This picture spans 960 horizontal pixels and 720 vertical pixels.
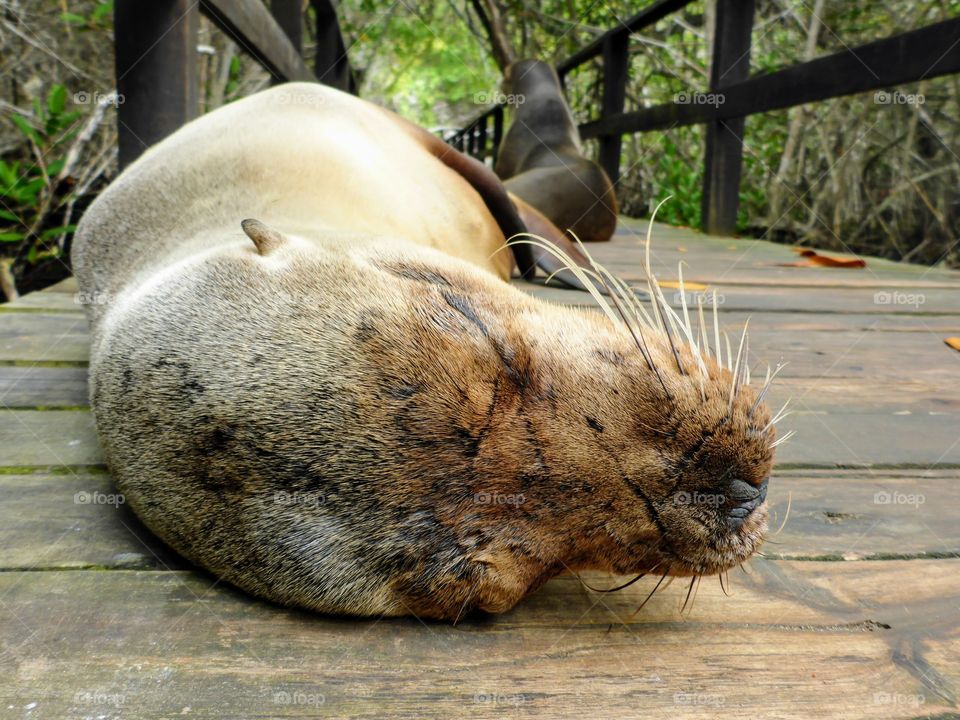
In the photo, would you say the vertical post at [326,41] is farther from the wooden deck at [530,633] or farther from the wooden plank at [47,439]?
the wooden deck at [530,633]

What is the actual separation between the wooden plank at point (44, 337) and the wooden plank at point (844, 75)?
375 centimetres

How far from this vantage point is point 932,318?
325 centimetres

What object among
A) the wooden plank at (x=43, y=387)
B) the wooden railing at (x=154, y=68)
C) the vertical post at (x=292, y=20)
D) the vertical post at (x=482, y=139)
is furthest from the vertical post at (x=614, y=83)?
the wooden plank at (x=43, y=387)

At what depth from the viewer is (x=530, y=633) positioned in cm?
119

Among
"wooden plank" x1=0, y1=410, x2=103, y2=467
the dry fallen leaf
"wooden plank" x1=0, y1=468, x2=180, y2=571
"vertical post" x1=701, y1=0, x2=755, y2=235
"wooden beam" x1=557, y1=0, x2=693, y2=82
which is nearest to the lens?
"wooden plank" x1=0, y1=468, x2=180, y2=571

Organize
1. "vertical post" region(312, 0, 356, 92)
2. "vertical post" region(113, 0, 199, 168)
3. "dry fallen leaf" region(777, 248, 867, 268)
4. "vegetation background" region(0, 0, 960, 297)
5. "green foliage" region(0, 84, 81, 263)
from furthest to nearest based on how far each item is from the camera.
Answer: "vertical post" region(312, 0, 356, 92) < "vegetation background" region(0, 0, 960, 297) < "dry fallen leaf" region(777, 248, 867, 268) < "green foliage" region(0, 84, 81, 263) < "vertical post" region(113, 0, 199, 168)

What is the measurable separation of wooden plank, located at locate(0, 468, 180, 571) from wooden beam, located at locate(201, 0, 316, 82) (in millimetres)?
2295

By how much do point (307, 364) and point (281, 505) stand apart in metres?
0.20

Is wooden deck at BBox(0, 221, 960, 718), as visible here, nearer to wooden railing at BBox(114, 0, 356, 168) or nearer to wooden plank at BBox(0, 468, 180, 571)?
wooden plank at BBox(0, 468, 180, 571)

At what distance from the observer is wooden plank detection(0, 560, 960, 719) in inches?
41.0

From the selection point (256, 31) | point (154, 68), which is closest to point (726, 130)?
point (256, 31)

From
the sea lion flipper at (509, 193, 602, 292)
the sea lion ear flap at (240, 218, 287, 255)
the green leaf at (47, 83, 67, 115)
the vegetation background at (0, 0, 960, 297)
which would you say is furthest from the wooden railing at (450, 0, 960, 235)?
the green leaf at (47, 83, 67, 115)

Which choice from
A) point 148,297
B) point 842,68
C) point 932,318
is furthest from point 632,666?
point 842,68

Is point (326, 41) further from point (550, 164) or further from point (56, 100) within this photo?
point (56, 100)
